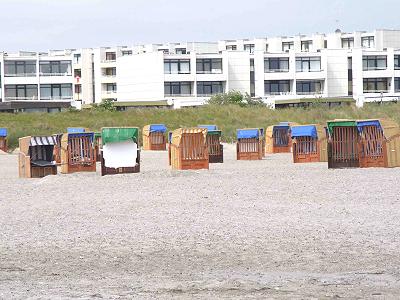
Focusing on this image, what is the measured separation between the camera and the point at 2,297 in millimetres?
10133

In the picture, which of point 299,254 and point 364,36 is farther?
point 364,36

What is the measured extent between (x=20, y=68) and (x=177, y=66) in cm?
1811

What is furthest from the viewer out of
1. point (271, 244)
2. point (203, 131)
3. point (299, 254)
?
point (203, 131)

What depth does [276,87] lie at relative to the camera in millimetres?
112562

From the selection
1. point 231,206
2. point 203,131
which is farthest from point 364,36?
point 231,206

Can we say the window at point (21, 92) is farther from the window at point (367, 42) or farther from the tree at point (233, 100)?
the window at point (367, 42)

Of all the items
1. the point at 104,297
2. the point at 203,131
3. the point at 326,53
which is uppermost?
the point at 326,53

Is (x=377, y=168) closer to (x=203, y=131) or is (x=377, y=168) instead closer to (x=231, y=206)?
(x=203, y=131)

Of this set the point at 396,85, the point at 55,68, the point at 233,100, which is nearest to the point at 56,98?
the point at 55,68

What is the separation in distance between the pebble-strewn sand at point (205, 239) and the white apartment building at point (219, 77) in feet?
253

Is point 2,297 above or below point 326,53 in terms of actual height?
below

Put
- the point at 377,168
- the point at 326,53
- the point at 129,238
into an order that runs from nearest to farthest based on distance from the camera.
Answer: the point at 129,238, the point at 377,168, the point at 326,53

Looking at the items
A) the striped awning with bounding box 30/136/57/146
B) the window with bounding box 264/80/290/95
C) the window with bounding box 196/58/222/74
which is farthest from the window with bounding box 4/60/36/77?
the striped awning with bounding box 30/136/57/146

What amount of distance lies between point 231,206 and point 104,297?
9.20 meters
